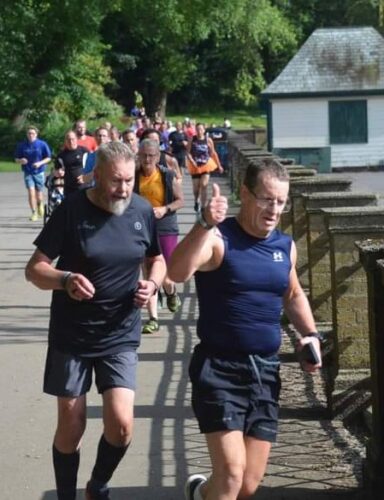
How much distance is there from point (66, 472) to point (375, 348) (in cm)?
174

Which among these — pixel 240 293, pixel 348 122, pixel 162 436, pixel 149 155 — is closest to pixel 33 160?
pixel 149 155

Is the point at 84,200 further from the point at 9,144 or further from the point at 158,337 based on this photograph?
the point at 9,144

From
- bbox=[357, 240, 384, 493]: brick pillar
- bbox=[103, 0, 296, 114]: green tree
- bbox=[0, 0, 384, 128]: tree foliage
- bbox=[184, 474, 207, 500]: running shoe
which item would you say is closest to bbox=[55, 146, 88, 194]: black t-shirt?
bbox=[357, 240, 384, 493]: brick pillar

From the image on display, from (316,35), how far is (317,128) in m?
6.10

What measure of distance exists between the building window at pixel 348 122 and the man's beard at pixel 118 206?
4316 centimetres

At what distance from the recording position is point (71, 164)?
19656 millimetres

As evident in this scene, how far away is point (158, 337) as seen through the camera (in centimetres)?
1234

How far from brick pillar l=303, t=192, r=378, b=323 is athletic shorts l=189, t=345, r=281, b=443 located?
16.3ft

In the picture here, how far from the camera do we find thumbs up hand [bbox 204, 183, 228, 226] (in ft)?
17.0

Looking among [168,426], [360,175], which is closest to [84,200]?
[168,426]

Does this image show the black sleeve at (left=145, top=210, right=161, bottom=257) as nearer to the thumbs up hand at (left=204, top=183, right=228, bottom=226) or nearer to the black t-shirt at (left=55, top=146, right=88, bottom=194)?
the thumbs up hand at (left=204, top=183, right=228, bottom=226)

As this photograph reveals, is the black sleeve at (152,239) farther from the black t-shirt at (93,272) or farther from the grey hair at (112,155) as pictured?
the grey hair at (112,155)

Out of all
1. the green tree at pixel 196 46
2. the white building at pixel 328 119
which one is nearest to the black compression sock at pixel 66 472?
the white building at pixel 328 119

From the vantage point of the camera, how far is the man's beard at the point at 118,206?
6.45 meters
